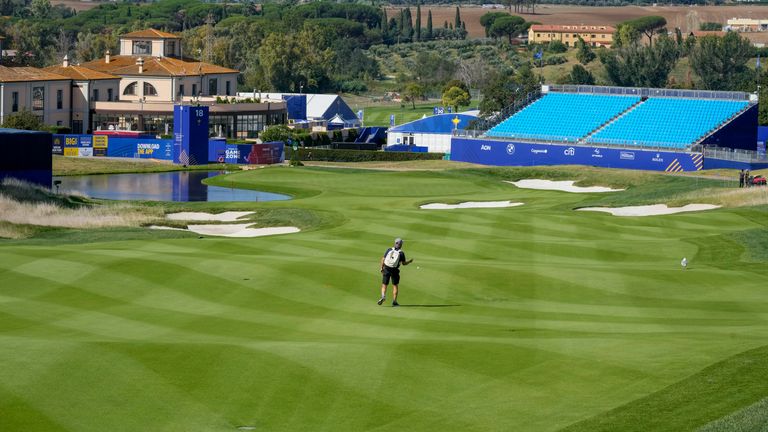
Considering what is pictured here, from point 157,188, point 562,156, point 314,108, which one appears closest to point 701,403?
point 157,188

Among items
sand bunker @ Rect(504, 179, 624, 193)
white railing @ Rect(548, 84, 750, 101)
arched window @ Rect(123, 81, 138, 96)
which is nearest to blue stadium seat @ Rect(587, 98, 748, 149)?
white railing @ Rect(548, 84, 750, 101)

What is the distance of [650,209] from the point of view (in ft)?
196

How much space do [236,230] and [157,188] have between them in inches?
957

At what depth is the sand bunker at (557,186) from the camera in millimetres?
77938

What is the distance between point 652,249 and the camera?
40.2m

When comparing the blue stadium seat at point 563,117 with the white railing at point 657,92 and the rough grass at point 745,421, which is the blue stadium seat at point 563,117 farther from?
the rough grass at point 745,421

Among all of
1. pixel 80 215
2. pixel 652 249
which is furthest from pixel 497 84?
pixel 652 249

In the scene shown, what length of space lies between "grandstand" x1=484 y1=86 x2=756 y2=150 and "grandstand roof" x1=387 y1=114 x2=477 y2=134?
10.4 m

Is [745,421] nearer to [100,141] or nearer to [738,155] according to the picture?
[738,155]

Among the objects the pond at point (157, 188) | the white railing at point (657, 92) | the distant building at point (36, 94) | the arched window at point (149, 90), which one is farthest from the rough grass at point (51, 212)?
the arched window at point (149, 90)

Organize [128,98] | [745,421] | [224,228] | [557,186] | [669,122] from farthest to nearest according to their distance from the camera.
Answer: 1. [128,98]
2. [669,122]
3. [557,186]
4. [224,228]
5. [745,421]

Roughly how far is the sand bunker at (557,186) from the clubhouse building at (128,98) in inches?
1482

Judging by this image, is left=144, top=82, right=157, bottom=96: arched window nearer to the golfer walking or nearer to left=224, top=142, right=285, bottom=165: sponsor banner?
left=224, top=142, right=285, bottom=165: sponsor banner

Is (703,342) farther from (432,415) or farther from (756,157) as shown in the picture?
(756,157)
